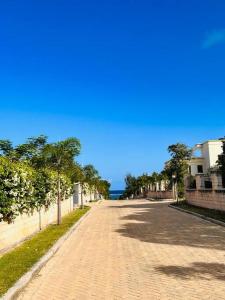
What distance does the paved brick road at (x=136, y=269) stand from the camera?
826 centimetres

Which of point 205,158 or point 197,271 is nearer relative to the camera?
point 197,271

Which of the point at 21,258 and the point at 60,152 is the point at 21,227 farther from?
the point at 60,152

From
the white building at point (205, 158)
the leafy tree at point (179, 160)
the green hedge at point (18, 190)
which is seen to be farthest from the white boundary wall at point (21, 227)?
the white building at point (205, 158)

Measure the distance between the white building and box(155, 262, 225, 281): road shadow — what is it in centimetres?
6043

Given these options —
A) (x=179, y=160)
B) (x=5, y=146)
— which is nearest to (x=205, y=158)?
(x=179, y=160)

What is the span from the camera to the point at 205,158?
241 ft

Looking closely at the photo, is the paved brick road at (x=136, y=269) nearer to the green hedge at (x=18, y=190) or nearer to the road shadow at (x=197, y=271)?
the road shadow at (x=197, y=271)

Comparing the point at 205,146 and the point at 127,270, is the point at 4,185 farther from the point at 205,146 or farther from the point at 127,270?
the point at 205,146

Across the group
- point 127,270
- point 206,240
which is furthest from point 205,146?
point 127,270

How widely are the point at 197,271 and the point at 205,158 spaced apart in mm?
65480

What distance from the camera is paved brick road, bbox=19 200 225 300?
27.1 feet

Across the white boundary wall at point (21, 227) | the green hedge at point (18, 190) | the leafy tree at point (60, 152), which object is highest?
the leafy tree at point (60, 152)

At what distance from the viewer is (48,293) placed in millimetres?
8547

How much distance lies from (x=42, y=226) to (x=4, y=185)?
29.3 ft
